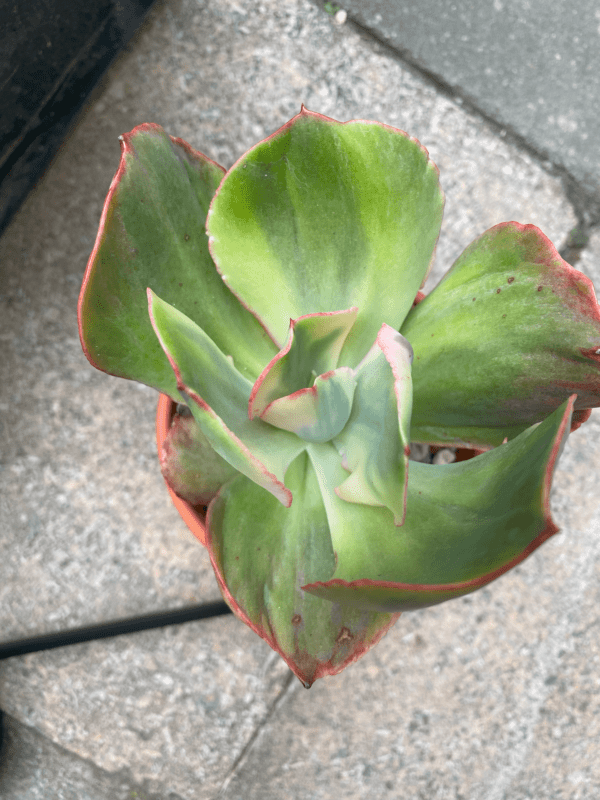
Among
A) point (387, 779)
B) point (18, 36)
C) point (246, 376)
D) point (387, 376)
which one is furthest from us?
point (387, 779)

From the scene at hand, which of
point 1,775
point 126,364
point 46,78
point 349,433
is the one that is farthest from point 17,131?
point 1,775

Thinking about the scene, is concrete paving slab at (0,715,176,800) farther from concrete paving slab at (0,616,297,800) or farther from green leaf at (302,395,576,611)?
green leaf at (302,395,576,611)

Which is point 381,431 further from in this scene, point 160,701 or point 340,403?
point 160,701

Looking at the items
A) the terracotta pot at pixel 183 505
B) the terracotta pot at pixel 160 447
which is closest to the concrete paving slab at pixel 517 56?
the terracotta pot at pixel 160 447

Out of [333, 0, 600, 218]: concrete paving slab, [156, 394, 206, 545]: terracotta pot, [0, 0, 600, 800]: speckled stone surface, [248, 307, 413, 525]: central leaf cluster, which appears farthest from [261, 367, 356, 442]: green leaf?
[333, 0, 600, 218]: concrete paving slab

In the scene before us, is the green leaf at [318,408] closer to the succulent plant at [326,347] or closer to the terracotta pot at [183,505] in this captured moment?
the succulent plant at [326,347]

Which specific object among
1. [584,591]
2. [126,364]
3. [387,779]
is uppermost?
[126,364]

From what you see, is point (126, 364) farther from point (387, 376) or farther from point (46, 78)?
point (46, 78)
